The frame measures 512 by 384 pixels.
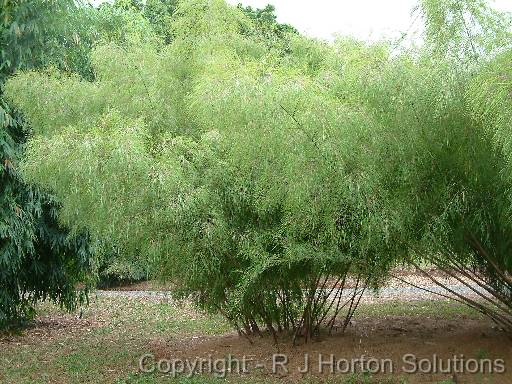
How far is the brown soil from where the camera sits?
231 inches

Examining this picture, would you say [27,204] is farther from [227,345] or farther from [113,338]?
[227,345]

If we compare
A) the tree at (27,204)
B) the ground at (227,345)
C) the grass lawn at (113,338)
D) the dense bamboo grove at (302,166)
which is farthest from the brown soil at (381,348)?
the tree at (27,204)

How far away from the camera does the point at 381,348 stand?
6.42 m

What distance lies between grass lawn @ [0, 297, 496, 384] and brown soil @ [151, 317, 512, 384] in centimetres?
17

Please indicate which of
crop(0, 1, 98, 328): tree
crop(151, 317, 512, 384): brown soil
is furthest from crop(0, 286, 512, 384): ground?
crop(0, 1, 98, 328): tree

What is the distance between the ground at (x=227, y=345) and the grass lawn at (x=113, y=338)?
10mm

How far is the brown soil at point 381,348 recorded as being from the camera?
5.87m

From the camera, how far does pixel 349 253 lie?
564 centimetres

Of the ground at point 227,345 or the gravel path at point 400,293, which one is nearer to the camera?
the ground at point 227,345

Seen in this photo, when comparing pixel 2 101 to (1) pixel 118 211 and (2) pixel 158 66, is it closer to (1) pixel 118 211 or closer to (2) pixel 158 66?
(2) pixel 158 66

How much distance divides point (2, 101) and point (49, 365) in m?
3.00

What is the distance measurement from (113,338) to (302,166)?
4902 millimetres

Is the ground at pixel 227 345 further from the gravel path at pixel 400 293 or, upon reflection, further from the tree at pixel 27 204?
the gravel path at pixel 400 293

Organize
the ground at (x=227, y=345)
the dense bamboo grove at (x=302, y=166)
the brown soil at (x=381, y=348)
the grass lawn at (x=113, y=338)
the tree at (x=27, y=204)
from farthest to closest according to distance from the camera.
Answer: the tree at (x=27, y=204) < the grass lawn at (x=113, y=338) < the ground at (x=227, y=345) < the brown soil at (x=381, y=348) < the dense bamboo grove at (x=302, y=166)
